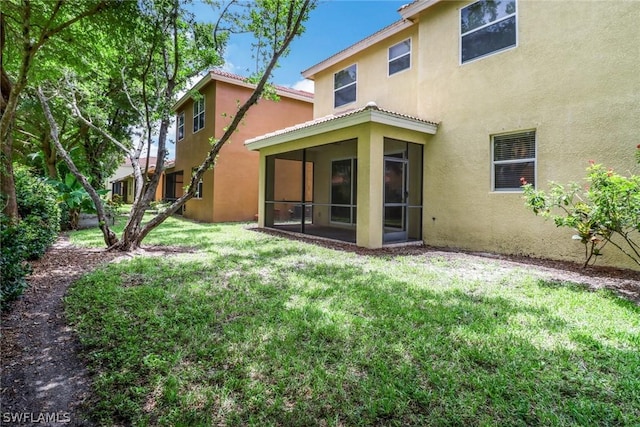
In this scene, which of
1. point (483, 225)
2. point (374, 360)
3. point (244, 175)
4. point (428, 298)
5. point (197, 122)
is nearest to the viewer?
point (374, 360)

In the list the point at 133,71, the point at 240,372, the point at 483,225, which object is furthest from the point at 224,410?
the point at 133,71

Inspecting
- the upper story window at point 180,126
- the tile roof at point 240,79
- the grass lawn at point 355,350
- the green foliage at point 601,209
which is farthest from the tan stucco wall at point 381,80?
the upper story window at point 180,126

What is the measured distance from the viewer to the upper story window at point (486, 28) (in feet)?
25.8

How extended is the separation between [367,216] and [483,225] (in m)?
2.85

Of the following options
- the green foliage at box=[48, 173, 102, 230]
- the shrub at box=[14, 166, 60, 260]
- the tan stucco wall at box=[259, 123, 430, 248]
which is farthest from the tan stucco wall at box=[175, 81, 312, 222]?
the shrub at box=[14, 166, 60, 260]

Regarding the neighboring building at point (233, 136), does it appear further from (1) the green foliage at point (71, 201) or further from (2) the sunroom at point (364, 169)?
(1) the green foliage at point (71, 201)

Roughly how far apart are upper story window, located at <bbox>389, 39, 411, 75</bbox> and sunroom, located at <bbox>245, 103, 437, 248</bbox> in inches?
102

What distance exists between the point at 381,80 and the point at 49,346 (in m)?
11.0

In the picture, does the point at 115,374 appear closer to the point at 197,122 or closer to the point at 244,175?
the point at 244,175

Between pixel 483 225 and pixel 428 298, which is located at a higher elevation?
pixel 483 225

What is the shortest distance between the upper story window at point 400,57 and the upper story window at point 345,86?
164 centimetres

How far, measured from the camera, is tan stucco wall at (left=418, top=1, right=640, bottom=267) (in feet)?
20.7

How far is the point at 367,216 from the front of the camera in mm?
8359

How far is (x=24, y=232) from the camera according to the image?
4.41 metres
